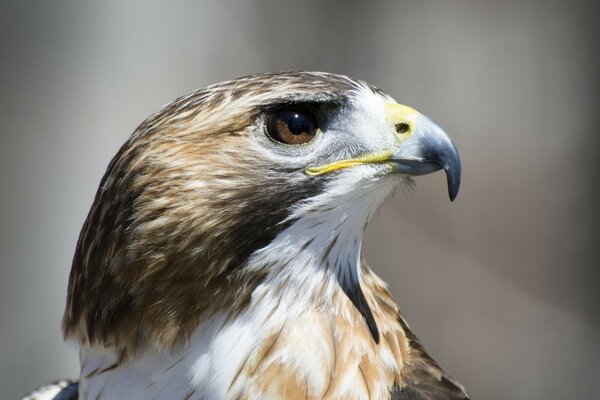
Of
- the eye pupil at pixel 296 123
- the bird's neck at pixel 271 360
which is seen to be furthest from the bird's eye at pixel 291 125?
the bird's neck at pixel 271 360

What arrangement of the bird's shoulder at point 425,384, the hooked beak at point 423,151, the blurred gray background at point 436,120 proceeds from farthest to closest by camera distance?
1. the blurred gray background at point 436,120
2. the bird's shoulder at point 425,384
3. the hooked beak at point 423,151

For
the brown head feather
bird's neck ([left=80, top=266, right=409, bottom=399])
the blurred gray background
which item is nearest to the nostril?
the brown head feather

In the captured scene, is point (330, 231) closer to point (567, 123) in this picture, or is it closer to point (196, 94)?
point (196, 94)

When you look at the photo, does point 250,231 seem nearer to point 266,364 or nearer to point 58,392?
point 266,364

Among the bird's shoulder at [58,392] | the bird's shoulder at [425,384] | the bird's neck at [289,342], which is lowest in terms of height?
the bird's shoulder at [58,392]

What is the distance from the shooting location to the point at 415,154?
1567 mm

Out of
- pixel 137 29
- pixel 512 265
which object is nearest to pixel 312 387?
pixel 137 29

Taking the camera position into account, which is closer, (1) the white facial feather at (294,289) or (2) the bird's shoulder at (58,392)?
(1) the white facial feather at (294,289)

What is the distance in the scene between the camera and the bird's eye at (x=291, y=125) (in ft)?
5.22

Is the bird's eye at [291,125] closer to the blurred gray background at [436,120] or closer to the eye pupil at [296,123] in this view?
the eye pupil at [296,123]

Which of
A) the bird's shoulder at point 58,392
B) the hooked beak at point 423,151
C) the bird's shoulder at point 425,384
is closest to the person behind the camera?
the hooked beak at point 423,151

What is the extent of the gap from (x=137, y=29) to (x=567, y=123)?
7.84 ft

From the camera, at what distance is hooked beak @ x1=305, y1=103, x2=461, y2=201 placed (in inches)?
61.7

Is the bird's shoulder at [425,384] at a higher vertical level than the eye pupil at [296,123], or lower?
lower
